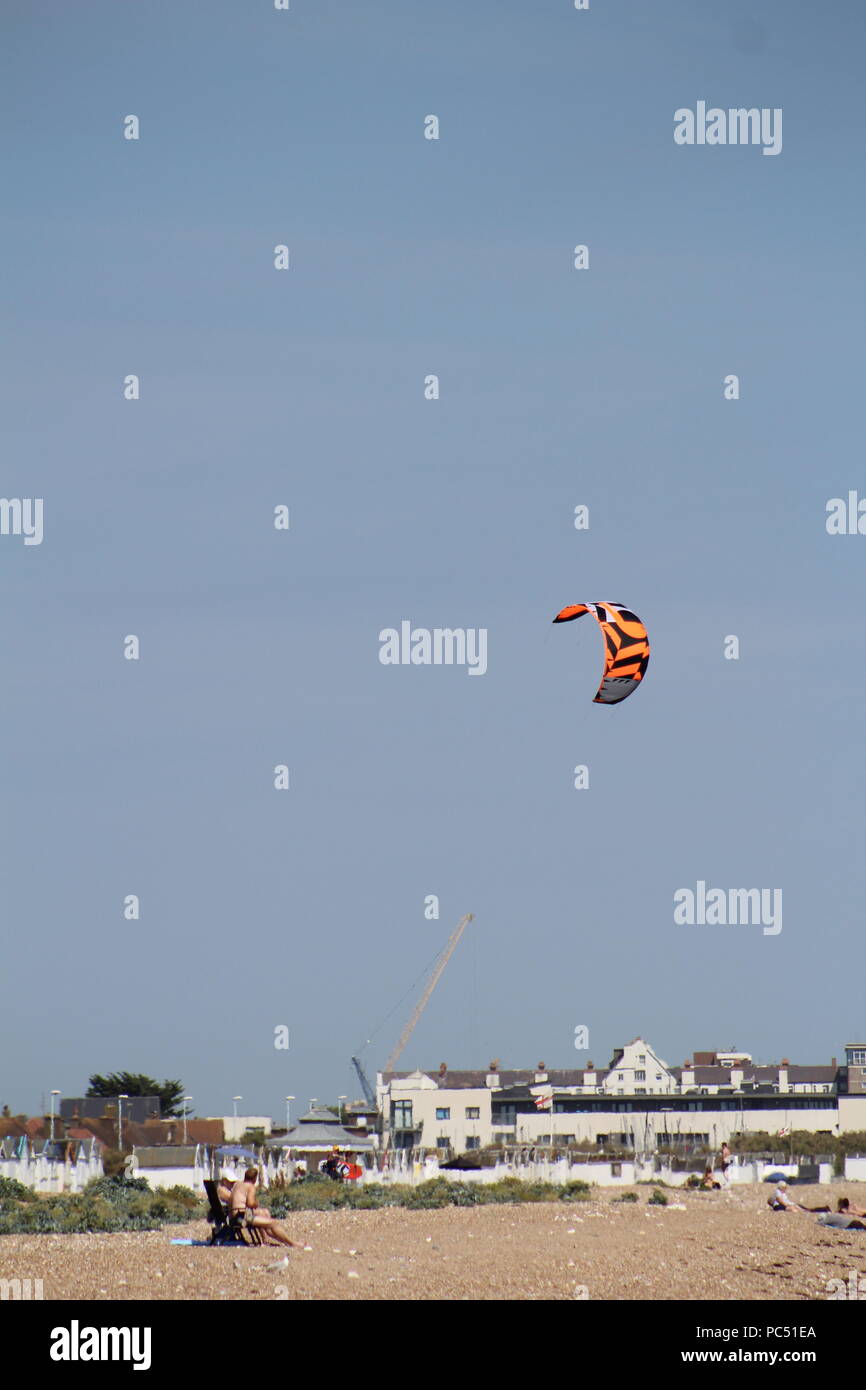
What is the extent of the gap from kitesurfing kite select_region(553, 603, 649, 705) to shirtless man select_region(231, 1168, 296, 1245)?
12.3 m

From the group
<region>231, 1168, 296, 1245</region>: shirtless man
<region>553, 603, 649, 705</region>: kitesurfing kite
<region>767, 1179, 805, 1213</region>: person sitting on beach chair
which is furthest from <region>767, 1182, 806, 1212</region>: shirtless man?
<region>231, 1168, 296, 1245</region>: shirtless man

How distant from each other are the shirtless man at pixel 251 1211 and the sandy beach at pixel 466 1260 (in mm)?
459

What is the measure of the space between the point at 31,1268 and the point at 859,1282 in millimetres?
9917

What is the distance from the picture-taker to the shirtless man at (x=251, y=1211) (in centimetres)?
2302

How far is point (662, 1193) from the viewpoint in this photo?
3834 cm

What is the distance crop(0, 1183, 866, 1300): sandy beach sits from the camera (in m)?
19.3

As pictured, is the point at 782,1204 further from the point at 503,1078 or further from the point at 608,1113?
the point at 503,1078

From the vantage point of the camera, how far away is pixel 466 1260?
22.8m

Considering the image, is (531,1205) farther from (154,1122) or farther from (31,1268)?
(154,1122)

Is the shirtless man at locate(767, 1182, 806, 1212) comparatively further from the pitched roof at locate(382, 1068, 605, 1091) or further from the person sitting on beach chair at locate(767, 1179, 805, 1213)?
the pitched roof at locate(382, 1068, 605, 1091)

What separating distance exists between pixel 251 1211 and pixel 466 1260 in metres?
2.83
